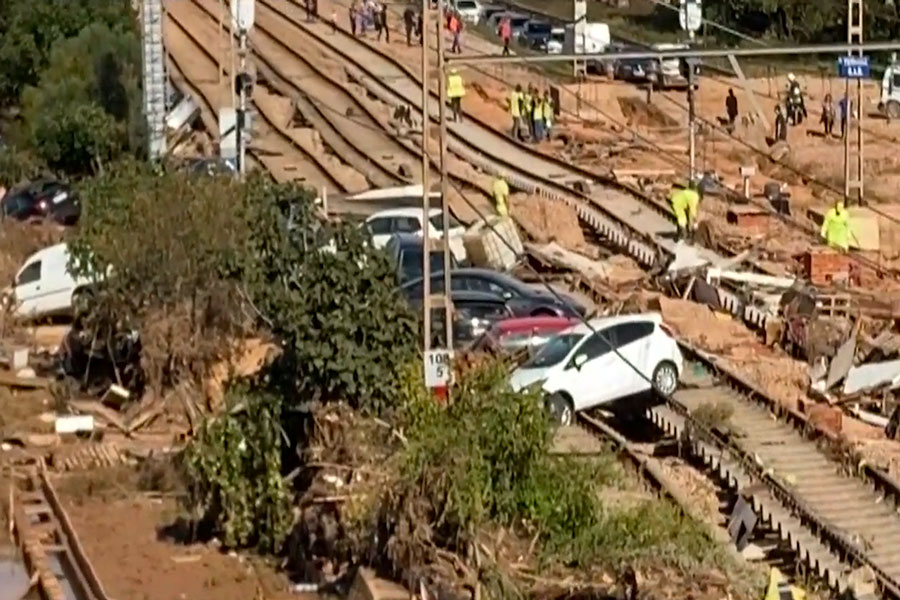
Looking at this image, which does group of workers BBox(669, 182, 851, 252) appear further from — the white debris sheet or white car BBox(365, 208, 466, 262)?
the white debris sheet

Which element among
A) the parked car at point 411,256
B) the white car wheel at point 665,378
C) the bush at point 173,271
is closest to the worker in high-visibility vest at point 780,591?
the white car wheel at point 665,378

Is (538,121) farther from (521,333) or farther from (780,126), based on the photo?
(521,333)

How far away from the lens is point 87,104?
5272 cm

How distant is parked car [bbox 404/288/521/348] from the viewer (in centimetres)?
2995

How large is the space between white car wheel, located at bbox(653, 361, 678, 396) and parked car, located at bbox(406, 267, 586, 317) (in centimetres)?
196

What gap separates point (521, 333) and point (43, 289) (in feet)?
30.0

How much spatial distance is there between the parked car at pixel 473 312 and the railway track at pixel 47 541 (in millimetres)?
4952

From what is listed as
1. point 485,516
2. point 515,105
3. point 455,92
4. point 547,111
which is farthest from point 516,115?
point 485,516

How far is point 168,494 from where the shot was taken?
27.3m

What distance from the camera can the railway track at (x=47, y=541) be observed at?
2309cm

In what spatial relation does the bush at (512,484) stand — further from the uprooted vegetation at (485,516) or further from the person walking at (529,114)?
the person walking at (529,114)

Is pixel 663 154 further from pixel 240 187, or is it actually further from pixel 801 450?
pixel 801 450

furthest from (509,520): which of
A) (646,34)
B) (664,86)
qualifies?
(646,34)

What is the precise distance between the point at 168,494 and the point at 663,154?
25865mm
